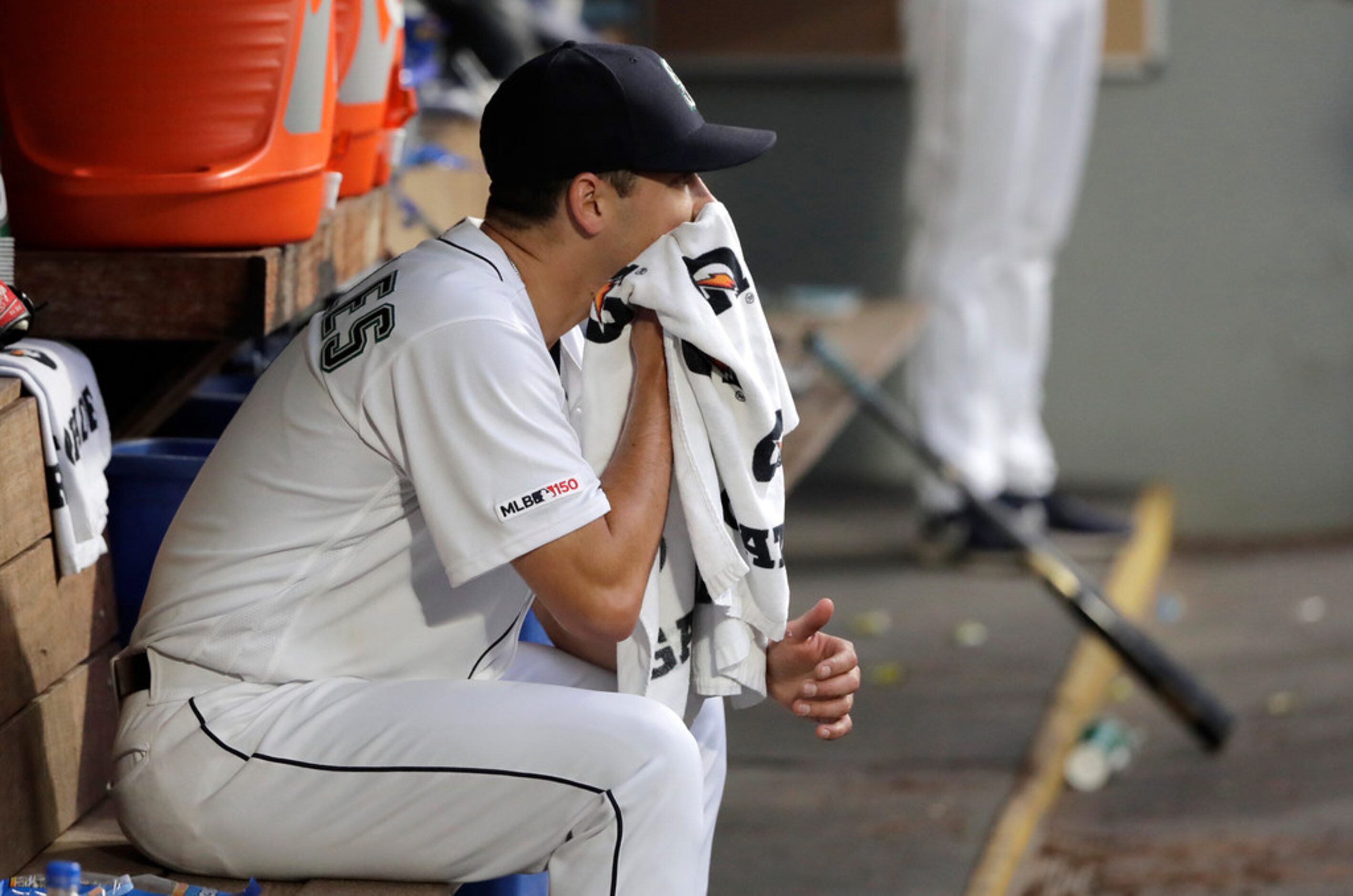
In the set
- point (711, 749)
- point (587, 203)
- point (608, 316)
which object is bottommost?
point (711, 749)

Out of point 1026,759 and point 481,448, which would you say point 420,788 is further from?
point 1026,759

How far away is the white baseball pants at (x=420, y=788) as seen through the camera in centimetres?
156

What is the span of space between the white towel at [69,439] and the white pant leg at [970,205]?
3.56 meters

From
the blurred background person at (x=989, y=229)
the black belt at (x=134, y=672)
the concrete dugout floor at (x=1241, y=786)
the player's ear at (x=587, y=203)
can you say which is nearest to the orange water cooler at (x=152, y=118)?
the player's ear at (x=587, y=203)

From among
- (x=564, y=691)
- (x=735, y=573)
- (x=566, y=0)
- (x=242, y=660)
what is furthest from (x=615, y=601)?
(x=566, y=0)

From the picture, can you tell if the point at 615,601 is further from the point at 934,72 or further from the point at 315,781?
the point at 934,72

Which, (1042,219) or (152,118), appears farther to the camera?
(1042,219)

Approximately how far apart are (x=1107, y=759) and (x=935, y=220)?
211cm

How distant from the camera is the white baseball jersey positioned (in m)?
1.52

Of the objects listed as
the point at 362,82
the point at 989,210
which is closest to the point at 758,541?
the point at 362,82

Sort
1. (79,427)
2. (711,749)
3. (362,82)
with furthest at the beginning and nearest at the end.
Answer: (362,82), (711,749), (79,427)

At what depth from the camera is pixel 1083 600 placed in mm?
4031

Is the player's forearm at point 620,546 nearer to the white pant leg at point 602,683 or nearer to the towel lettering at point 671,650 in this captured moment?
the towel lettering at point 671,650

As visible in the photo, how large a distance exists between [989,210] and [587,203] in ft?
11.6
